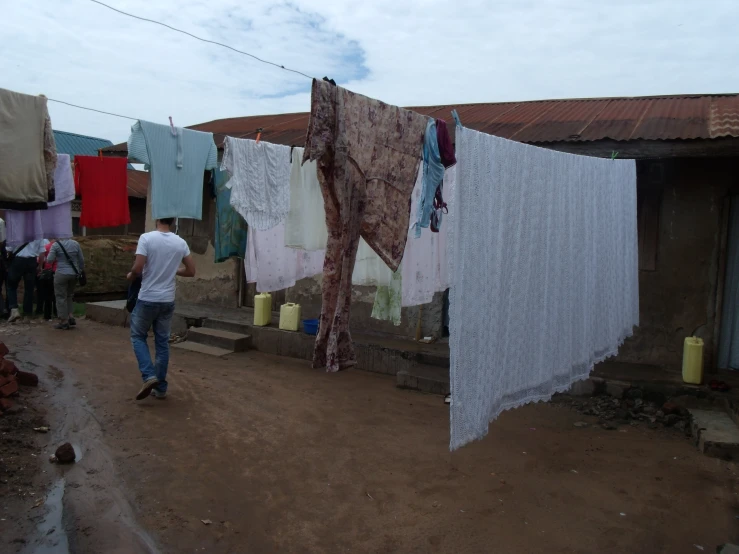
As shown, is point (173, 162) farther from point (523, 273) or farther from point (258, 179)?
point (523, 273)

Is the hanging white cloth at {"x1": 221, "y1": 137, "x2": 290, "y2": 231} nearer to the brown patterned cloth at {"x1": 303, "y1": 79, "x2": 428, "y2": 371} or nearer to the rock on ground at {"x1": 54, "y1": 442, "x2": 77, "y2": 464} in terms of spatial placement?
the brown patterned cloth at {"x1": 303, "y1": 79, "x2": 428, "y2": 371}

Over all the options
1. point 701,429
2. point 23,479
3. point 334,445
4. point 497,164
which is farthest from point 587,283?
point 23,479

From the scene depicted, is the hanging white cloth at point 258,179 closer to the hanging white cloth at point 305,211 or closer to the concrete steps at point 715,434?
the hanging white cloth at point 305,211

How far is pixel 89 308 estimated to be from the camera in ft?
32.9

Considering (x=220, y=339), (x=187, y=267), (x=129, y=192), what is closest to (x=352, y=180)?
(x=187, y=267)

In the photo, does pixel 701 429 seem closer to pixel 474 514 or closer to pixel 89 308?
pixel 474 514

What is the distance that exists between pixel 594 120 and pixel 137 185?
36.8ft

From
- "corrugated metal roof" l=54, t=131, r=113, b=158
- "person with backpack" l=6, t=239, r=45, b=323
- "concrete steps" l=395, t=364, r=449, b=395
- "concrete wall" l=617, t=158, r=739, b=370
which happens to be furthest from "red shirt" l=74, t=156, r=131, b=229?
"corrugated metal roof" l=54, t=131, r=113, b=158

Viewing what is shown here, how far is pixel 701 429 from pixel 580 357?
1876mm

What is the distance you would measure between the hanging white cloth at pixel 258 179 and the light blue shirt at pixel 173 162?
439 mm

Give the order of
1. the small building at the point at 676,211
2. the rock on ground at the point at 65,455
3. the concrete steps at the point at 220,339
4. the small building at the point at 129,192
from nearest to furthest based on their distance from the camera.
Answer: the rock on ground at the point at 65,455
the small building at the point at 676,211
the concrete steps at the point at 220,339
the small building at the point at 129,192

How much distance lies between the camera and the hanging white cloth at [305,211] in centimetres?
521

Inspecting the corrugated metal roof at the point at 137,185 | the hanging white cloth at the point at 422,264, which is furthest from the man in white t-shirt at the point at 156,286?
the corrugated metal roof at the point at 137,185

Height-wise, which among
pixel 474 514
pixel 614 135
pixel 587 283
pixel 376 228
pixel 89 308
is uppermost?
pixel 614 135
